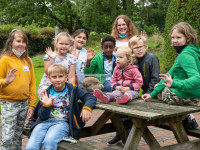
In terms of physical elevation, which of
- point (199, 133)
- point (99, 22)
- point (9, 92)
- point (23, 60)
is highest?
point (99, 22)

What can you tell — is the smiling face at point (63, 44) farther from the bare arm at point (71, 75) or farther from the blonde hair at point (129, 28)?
the blonde hair at point (129, 28)

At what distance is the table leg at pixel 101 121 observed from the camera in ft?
14.5

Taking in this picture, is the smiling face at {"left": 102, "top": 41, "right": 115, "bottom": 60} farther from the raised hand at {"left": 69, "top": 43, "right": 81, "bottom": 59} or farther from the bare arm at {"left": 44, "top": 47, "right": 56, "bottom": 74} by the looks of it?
the bare arm at {"left": 44, "top": 47, "right": 56, "bottom": 74}

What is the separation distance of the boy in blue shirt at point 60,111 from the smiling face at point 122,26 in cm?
182

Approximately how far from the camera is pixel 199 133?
3.98 m

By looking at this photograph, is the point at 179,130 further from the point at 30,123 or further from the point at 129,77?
the point at 30,123

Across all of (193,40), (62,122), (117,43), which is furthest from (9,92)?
(193,40)

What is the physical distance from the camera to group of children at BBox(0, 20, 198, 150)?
3.49 m

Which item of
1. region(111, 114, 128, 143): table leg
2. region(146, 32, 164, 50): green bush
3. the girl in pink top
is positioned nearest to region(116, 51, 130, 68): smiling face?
the girl in pink top

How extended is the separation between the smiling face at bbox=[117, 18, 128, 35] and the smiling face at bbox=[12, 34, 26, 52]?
1.78 m

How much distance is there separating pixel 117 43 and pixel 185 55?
1.87 metres

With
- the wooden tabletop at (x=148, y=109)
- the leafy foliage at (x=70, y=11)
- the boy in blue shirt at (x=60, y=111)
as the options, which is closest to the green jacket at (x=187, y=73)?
the wooden tabletop at (x=148, y=109)

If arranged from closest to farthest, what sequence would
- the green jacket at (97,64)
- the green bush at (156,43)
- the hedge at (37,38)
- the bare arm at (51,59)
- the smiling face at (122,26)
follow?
the bare arm at (51,59), the green jacket at (97,64), the smiling face at (122,26), the green bush at (156,43), the hedge at (37,38)

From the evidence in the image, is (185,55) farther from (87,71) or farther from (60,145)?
(87,71)
